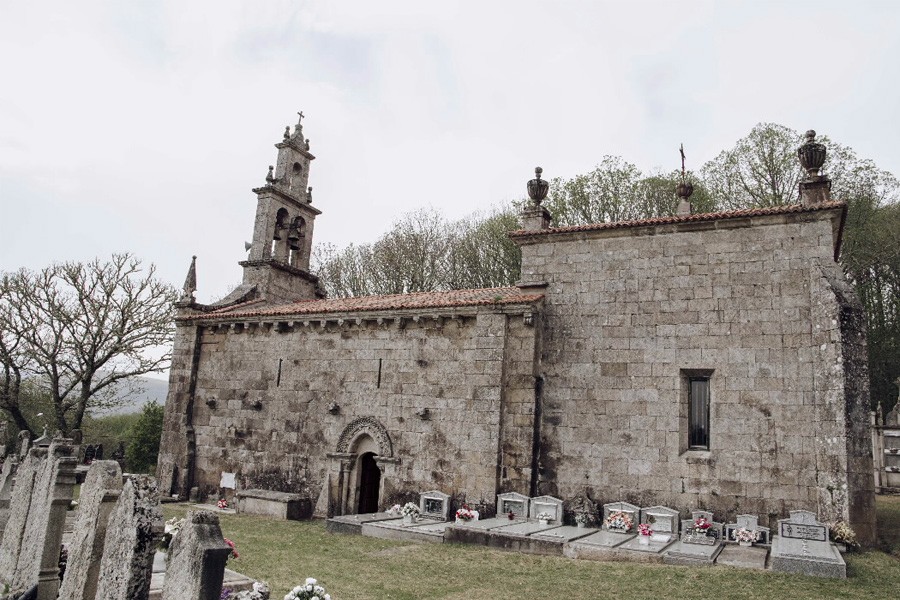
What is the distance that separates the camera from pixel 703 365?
1354 centimetres

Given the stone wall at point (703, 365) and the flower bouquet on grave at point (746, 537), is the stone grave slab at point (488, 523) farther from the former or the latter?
the flower bouquet on grave at point (746, 537)

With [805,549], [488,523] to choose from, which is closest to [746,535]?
[805,549]

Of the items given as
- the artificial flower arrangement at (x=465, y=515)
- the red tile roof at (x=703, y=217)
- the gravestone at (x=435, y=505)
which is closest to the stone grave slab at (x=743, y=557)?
the artificial flower arrangement at (x=465, y=515)

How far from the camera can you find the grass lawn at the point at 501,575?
884 cm

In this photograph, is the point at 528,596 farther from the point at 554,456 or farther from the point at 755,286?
the point at 755,286

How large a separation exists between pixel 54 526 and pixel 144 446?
2215cm

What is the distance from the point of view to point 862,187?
27.0m

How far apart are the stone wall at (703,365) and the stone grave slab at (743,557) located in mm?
1159

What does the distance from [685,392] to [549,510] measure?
156 inches

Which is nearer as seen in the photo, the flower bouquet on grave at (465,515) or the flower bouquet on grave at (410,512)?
the flower bouquet on grave at (465,515)

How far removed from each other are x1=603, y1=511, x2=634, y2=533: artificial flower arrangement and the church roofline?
6475mm

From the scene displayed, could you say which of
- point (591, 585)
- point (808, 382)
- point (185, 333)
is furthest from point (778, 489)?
point (185, 333)

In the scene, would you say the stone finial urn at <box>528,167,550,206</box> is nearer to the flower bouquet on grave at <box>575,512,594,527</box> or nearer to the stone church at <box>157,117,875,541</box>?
the stone church at <box>157,117,875,541</box>

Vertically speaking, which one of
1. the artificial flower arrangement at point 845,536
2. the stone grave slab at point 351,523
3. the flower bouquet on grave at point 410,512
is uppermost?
the artificial flower arrangement at point 845,536
